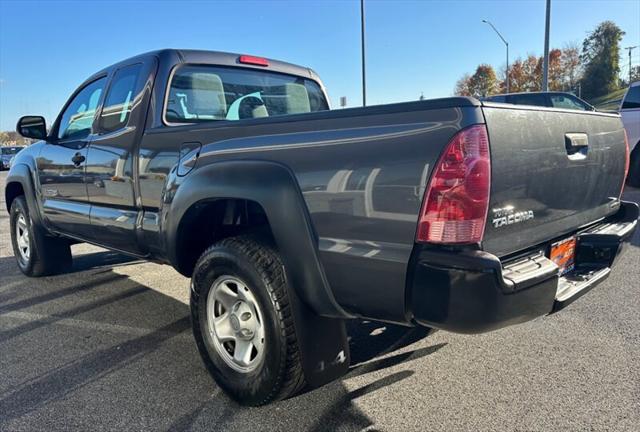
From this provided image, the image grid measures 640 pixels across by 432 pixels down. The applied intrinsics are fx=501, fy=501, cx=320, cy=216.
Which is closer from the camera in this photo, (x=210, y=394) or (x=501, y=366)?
(x=210, y=394)

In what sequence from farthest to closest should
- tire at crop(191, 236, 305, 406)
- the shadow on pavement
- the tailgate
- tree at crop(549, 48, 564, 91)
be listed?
1. tree at crop(549, 48, 564, 91)
2. the shadow on pavement
3. tire at crop(191, 236, 305, 406)
4. the tailgate

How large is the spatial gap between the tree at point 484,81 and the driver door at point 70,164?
61812mm

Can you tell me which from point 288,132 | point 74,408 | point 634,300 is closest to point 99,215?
point 74,408

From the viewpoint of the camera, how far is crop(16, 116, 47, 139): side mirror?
451 centimetres

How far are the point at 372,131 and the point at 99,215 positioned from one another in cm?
254

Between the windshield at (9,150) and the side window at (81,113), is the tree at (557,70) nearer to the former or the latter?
the windshield at (9,150)

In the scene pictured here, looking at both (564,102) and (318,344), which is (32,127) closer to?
(318,344)

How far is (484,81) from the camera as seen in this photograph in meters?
62.5

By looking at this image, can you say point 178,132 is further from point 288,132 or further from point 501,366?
point 501,366

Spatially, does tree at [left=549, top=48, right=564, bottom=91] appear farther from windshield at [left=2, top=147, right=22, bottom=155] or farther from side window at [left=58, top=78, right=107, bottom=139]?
side window at [left=58, top=78, right=107, bottom=139]

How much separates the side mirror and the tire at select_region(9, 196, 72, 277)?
82 centimetres

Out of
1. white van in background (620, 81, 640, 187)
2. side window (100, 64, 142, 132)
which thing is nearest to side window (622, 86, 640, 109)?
white van in background (620, 81, 640, 187)

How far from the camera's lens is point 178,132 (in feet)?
9.59

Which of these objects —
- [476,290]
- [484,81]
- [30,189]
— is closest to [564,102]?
[30,189]
